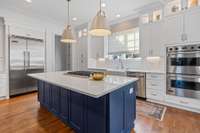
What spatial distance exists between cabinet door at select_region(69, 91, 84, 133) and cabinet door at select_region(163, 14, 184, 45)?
9.12 feet

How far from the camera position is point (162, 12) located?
3463 mm

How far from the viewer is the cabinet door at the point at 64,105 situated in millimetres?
2066

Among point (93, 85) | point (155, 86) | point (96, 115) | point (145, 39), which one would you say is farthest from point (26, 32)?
point (155, 86)

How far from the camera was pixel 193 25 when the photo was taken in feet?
9.34

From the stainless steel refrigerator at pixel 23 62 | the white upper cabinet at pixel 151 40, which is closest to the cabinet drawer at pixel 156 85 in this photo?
the white upper cabinet at pixel 151 40

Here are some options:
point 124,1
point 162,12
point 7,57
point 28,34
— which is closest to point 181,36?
point 162,12

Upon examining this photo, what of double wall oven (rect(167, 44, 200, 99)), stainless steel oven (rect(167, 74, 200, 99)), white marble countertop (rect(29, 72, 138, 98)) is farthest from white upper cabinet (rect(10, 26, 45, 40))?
stainless steel oven (rect(167, 74, 200, 99))

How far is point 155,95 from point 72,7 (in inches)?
140

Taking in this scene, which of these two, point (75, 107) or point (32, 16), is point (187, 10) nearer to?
point (75, 107)

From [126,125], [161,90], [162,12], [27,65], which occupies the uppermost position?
[162,12]

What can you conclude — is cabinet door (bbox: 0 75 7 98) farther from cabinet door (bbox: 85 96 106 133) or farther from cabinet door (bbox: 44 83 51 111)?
cabinet door (bbox: 85 96 106 133)

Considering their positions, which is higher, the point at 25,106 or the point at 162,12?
the point at 162,12

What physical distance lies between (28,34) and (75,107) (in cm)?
374

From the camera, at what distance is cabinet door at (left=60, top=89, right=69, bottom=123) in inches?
81.4
